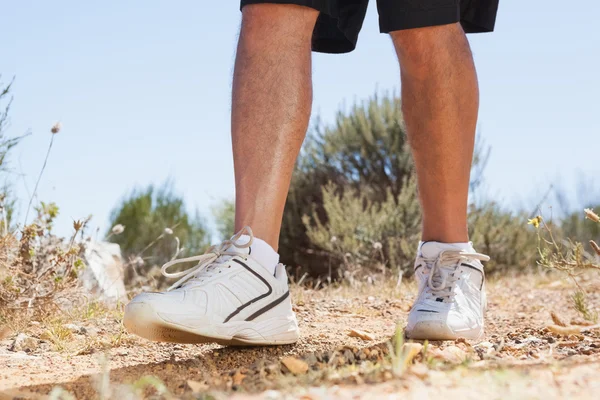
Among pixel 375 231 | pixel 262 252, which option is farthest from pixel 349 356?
pixel 375 231

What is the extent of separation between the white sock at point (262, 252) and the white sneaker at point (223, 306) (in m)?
0.01

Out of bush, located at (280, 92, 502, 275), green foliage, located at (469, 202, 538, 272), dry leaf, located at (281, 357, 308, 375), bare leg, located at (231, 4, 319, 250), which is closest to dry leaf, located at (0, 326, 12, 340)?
bare leg, located at (231, 4, 319, 250)

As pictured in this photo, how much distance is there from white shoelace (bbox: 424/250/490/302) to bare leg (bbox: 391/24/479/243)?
0.06 meters

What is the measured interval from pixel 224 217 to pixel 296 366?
A: 23.3ft

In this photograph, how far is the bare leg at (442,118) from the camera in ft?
7.10

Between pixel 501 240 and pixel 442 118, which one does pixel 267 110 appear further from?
pixel 501 240

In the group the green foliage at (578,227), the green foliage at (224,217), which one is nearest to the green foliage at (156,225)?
the green foliage at (224,217)

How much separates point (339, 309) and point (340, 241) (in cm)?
322

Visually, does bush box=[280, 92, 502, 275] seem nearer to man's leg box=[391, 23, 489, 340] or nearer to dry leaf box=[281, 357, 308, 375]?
man's leg box=[391, 23, 489, 340]

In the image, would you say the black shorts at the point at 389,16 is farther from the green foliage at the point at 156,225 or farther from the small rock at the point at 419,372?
the green foliage at the point at 156,225

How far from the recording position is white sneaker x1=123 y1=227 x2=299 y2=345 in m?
1.63

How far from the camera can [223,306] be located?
5.68 feet

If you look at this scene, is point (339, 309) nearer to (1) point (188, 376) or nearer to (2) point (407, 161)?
(1) point (188, 376)

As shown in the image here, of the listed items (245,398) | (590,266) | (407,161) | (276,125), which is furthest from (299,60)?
(407,161)
